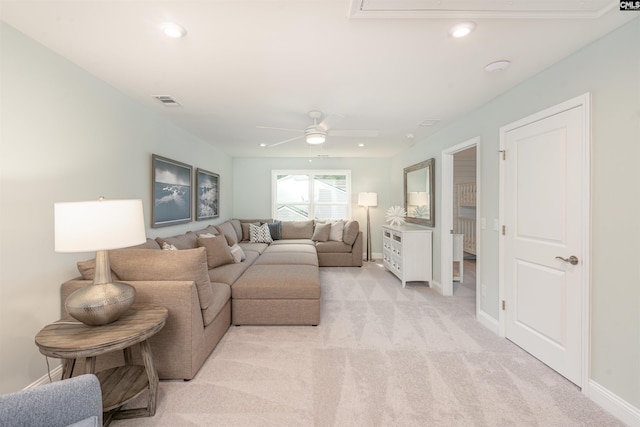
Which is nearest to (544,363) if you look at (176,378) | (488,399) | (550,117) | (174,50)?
(488,399)

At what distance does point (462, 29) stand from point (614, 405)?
2.51 m

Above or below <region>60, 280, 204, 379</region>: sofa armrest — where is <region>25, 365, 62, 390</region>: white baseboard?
below

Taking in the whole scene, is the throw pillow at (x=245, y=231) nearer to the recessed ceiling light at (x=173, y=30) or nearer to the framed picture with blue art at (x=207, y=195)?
the framed picture with blue art at (x=207, y=195)

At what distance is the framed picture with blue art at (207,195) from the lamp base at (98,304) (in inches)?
118

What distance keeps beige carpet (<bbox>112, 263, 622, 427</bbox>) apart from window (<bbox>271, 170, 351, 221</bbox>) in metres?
3.80

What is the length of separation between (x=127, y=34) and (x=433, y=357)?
10.7 ft

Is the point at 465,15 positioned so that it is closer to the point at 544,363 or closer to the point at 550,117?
the point at 550,117

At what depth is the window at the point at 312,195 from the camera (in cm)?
666

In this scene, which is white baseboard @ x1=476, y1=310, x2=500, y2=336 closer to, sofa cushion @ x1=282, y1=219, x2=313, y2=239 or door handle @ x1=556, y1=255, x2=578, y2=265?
door handle @ x1=556, y1=255, x2=578, y2=265

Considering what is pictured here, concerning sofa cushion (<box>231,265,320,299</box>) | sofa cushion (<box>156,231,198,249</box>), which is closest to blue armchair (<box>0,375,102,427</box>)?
sofa cushion (<box>231,265,320,299</box>)

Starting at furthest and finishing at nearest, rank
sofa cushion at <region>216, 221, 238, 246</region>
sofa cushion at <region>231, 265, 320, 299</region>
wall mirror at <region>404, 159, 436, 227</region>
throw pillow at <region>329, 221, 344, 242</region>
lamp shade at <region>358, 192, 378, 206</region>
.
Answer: lamp shade at <region>358, 192, 378, 206</region> → throw pillow at <region>329, 221, 344, 242</region> → sofa cushion at <region>216, 221, 238, 246</region> → wall mirror at <region>404, 159, 436, 227</region> → sofa cushion at <region>231, 265, 320, 299</region>

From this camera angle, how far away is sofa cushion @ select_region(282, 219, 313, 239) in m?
6.29

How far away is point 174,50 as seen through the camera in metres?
1.97

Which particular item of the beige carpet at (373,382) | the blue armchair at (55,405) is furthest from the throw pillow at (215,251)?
the blue armchair at (55,405)
